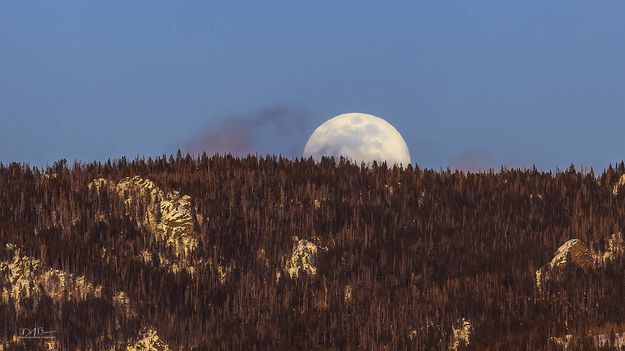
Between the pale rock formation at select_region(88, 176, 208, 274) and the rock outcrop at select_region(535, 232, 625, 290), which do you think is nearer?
the rock outcrop at select_region(535, 232, 625, 290)

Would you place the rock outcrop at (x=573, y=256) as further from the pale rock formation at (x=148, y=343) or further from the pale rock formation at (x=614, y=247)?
the pale rock formation at (x=148, y=343)

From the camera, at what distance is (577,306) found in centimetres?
1254

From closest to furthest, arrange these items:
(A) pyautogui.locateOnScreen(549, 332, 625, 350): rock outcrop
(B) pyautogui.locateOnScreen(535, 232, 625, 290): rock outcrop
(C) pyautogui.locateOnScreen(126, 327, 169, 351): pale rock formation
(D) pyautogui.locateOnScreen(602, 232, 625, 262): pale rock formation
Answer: (A) pyautogui.locateOnScreen(549, 332, 625, 350): rock outcrop → (C) pyautogui.locateOnScreen(126, 327, 169, 351): pale rock formation → (B) pyautogui.locateOnScreen(535, 232, 625, 290): rock outcrop → (D) pyautogui.locateOnScreen(602, 232, 625, 262): pale rock formation

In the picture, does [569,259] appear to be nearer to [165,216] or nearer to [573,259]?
[573,259]

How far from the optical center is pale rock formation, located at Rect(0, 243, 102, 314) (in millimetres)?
13430

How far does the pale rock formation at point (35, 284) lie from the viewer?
13.4 meters

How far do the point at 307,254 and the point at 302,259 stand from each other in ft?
0.44

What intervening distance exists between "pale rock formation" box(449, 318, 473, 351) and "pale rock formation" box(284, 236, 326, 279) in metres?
3.27

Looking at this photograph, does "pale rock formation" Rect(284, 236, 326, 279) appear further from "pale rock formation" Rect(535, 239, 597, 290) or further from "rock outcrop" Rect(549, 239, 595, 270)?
"rock outcrop" Rect(549, 239, 595, 270)

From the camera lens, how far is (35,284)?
45.3ft

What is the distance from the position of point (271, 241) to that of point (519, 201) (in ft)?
17.3

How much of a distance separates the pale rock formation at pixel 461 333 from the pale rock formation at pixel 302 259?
3.27 meters

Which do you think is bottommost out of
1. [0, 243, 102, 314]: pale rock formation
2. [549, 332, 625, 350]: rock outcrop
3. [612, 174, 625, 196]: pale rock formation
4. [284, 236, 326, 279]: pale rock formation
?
[549, 332, 625, 350]: rock outcrop
